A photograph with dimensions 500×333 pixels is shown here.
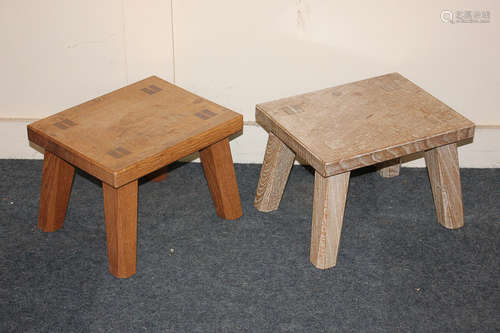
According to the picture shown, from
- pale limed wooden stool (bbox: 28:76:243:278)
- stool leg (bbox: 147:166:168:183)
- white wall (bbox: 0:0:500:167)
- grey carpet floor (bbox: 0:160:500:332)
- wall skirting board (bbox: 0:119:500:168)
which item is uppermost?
white wall (bbox: 0:0:500:167)

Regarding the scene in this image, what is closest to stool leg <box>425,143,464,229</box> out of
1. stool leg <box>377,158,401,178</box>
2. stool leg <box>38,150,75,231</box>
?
stool leg <box>377,158,401,178</box>

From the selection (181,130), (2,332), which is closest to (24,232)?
(2,332)

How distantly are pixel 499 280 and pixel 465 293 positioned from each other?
0.10 meters

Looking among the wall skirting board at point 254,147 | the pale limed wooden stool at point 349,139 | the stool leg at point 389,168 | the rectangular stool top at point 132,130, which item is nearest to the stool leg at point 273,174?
the pale limed wooden stool at point 349,139

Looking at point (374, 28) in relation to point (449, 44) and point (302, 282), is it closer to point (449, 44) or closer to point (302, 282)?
point (449, 44)

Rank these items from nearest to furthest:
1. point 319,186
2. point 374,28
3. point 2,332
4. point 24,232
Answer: point 2,332
point 319,186
point 24,232
point 374,28

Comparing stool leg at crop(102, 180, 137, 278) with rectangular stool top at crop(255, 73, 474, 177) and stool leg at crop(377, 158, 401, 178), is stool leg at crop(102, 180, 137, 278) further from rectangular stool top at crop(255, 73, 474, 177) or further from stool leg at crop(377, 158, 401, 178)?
stool leg at crop(377, 158, 401, 178)

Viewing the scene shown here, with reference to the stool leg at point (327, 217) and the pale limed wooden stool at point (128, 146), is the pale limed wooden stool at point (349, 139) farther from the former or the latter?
the pale limed wooden stool at point (128, 146)

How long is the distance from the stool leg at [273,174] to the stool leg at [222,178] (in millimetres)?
68

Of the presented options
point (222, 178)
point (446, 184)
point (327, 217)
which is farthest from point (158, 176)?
point (446, 184)

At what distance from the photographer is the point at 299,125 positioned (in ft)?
4.79

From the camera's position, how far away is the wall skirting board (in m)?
1.82

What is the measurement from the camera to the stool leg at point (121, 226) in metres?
1.34

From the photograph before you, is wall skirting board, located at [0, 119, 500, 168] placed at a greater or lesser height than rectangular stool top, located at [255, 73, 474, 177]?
lesser
